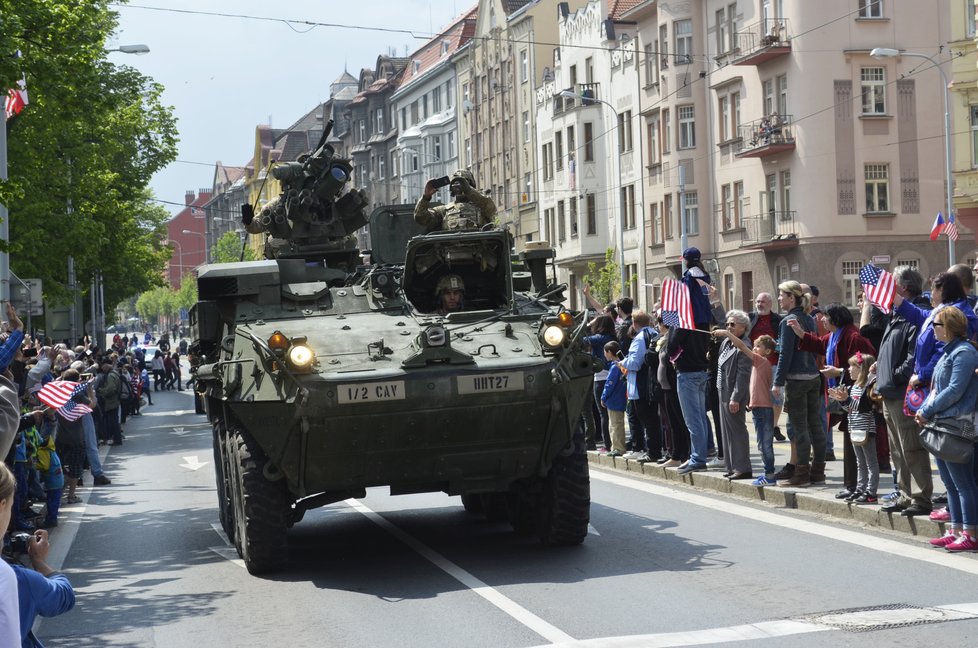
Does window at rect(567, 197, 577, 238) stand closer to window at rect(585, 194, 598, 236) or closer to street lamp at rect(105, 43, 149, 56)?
window at rect(585, 194, 598, 236)

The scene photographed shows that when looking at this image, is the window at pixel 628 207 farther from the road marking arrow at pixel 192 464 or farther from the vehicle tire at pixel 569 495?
the vehicle tire at pixel 569 495

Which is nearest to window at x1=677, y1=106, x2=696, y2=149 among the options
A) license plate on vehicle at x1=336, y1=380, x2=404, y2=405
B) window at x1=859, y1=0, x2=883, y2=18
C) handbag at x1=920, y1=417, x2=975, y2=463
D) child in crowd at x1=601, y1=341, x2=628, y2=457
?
window at x1=859, y1=0, x2=883, y2=18

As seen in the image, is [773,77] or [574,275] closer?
[773,77]

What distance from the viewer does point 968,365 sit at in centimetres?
1097

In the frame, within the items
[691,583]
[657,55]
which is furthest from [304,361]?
[657,55]

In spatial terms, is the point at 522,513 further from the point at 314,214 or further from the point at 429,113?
the point at 429,113

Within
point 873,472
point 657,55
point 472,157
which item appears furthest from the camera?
point 472,157

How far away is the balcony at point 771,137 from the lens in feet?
155

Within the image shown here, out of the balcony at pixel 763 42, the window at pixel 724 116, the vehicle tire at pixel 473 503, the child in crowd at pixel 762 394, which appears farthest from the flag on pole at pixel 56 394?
the window at pixel 724 116

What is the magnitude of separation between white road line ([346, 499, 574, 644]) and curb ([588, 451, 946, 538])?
347 centimetres

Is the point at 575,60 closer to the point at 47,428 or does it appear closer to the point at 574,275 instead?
the point at 574,275

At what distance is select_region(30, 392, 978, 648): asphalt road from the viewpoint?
8852 millimetres

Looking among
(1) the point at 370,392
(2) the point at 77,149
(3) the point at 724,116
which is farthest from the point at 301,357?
(3) the point at 724,116

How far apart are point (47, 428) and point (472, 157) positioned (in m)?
69.2
